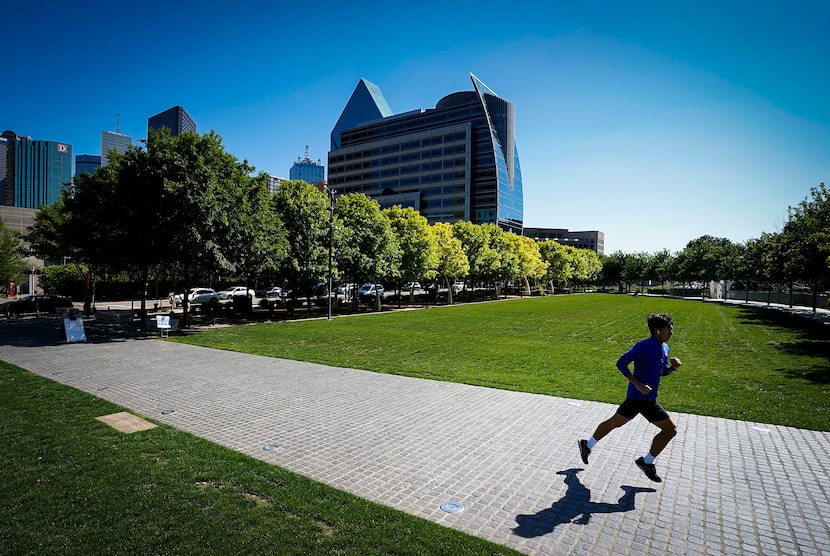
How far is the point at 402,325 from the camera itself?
2514cm

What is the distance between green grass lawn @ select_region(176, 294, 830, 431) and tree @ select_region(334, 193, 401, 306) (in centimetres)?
701

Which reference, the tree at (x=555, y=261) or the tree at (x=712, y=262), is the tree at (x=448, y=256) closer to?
the tree at (x=712, y=262)

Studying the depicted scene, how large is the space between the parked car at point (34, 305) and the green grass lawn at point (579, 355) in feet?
60.5

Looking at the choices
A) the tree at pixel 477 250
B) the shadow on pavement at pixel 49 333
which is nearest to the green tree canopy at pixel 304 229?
the shadow on pavement at pixel 49 333

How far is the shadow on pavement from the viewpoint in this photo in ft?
58.3

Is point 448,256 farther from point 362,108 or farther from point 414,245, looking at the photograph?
point 362,108

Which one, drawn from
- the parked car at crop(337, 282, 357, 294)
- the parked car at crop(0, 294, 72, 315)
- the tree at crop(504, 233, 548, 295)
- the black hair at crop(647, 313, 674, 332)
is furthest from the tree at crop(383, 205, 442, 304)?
the black hair at crop(647, 313, 674, 332)

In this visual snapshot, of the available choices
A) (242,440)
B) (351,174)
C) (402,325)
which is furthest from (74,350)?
(351,174)

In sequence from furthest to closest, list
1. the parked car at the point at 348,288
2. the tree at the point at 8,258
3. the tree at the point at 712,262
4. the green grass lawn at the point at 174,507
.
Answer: the tree at the point at 712,262
the parked car at the point at 348,288
the tree at the point at 8,258
the green grass lawn at the point at 174,507

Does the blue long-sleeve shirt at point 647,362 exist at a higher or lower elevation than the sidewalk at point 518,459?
higher

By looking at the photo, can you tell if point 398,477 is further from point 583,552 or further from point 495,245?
point 495,245

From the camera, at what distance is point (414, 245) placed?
40250 millimetres

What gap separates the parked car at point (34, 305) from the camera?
30.0m

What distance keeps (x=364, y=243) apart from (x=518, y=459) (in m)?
29.7
